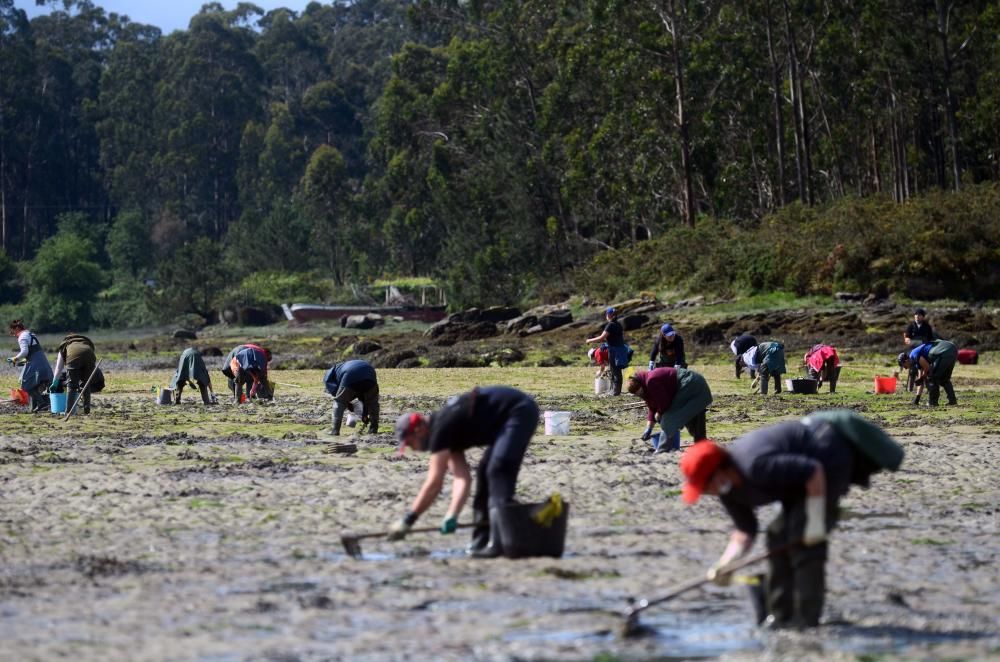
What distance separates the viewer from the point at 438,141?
3369 inches

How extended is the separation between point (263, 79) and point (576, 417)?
A: 126 metres

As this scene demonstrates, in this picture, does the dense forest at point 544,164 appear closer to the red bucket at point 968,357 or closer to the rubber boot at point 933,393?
the red bucket at point 968,357

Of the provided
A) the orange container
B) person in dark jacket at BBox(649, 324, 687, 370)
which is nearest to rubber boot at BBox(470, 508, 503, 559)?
person in dark jacket at BBox(649, 324, 687, 370)

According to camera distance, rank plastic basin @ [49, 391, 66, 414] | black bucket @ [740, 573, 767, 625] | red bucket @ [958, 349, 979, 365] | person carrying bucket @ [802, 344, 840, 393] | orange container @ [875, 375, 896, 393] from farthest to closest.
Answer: red bucket @ [958, 349, 979, 365], person carrying bucket @ [802, 344, 840, 393], orange container @ [875, 375, 896, 393], plastic basin @ [49, 391, 66, 414], black bucket @ [740, 573, 767, 625]

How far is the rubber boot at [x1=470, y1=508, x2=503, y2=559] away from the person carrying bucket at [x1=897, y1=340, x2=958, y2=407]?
14484 millimetres

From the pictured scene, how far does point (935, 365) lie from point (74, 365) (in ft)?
42.7

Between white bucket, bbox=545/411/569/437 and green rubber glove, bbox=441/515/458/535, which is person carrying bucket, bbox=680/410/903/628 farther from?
white bucket, bbox=545/411/569/437

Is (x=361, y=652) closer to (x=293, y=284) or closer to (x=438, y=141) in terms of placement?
(x=438, y=141)

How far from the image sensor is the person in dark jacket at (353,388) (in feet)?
67.5

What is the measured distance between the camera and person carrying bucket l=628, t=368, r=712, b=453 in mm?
17422

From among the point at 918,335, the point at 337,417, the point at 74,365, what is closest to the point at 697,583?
the point at 337,417

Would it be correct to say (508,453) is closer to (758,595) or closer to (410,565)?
(410,565)

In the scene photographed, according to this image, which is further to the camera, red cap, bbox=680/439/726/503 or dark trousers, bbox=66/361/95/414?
dark trousers, bbox=66/361/95/414

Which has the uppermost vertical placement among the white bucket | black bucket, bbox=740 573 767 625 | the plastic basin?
the plastic basin
